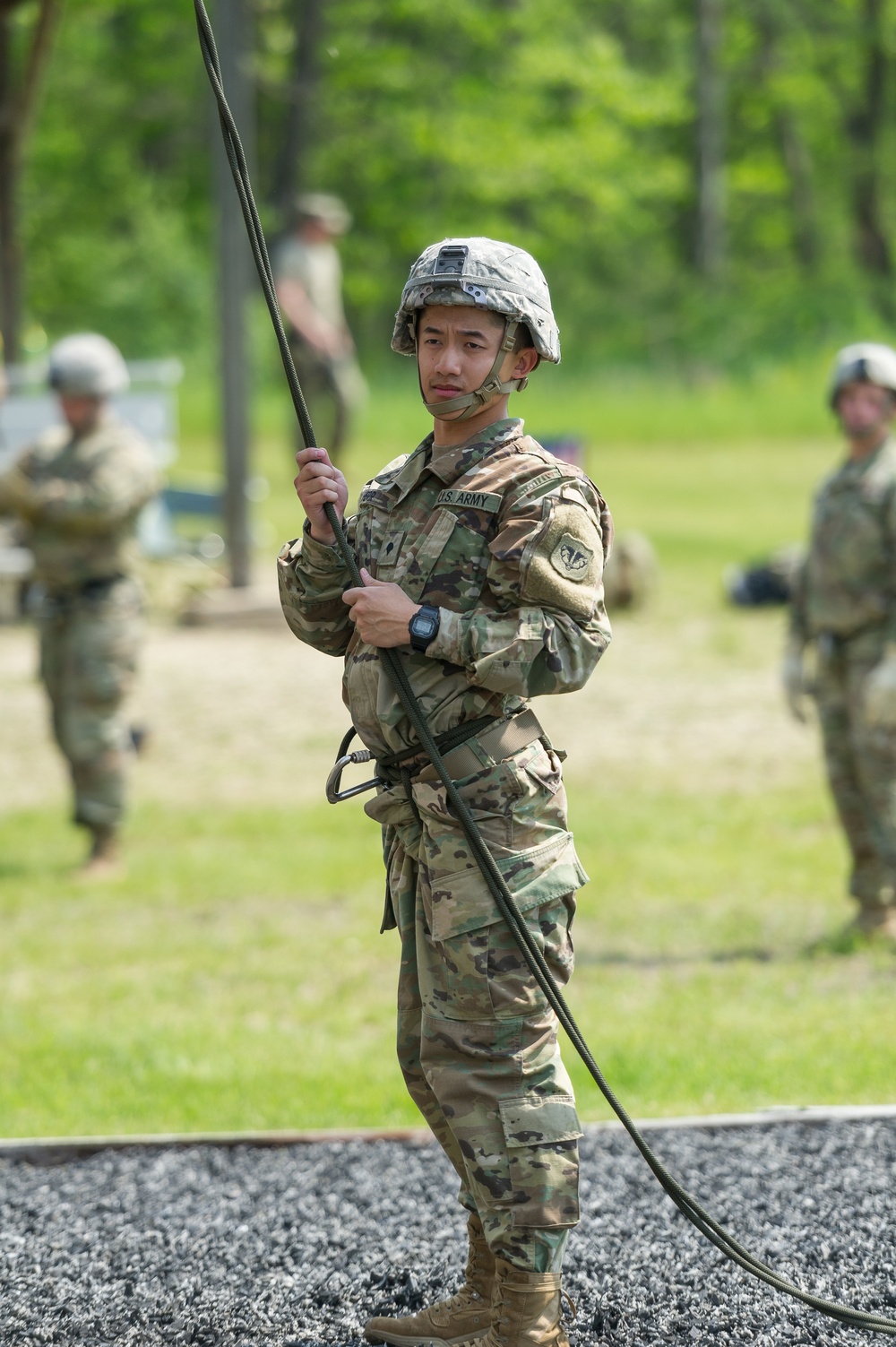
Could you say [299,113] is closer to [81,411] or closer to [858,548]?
[81,411]

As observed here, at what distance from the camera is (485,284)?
11.2 ft

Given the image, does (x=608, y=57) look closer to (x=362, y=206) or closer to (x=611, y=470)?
(x=362, y=206)

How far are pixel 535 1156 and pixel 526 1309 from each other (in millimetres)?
322

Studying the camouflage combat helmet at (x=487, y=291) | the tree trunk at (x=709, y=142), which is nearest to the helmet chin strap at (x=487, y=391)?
the camouflage combat helmet at (x=487, y=291)

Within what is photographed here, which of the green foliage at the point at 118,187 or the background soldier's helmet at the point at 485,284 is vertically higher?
the green foliage at the point at 118,187

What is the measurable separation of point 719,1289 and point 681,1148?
945 millimetres

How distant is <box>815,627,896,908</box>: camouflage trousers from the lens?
688cm

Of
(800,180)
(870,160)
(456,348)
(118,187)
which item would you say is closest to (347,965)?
(456,348)

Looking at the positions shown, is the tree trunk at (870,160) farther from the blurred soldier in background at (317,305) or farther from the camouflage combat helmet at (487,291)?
the camouflage combat helmet at (487,291)

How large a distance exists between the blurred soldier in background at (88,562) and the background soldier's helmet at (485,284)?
5.02 m

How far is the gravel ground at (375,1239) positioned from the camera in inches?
156

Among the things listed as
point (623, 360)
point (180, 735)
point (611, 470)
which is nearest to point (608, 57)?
point (623, 360)

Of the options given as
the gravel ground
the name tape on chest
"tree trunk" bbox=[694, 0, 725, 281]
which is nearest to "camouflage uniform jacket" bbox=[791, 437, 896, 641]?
the gravel ground

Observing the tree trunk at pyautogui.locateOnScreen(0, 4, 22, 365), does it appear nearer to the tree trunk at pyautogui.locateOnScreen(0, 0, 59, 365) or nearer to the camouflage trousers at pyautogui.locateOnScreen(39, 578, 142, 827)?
the tree trunk at pyautogui.locateOnScreen(0, 0, 59, 365)
